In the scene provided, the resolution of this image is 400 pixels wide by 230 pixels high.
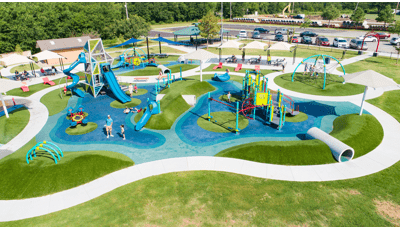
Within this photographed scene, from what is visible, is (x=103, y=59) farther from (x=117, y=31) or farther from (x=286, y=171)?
(x=117, y=31)

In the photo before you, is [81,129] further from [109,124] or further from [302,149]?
[302,149]

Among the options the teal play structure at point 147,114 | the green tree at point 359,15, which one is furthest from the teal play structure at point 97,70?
the green tree at point 359,15

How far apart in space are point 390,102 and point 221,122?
57.8 ft

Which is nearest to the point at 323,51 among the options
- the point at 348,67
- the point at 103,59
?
the point at 348,67

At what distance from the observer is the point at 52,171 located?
1498 cm

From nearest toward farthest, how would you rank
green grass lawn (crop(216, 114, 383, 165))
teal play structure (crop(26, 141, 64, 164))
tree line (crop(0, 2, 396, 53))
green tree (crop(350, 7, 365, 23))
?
teal play structure (crop(26, 141, 64, 164)) < green grass lawn (crop(216, 114, 383, 165)) < tree line (crop(0, 2, 396, 53)) < green tree (crop(350, 7, 365, 23))

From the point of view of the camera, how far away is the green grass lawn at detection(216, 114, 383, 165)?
53.9 feet

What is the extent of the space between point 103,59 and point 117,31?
42091mm

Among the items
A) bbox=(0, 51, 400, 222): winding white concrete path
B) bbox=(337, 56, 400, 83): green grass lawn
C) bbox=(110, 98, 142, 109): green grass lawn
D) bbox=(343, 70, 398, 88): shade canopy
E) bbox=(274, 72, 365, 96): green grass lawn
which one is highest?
bbox=(343, 70, 398, 88): shade canopy

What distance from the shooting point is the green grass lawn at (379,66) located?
3472 centimetres

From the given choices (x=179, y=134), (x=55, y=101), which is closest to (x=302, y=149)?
(x=179, y=134)

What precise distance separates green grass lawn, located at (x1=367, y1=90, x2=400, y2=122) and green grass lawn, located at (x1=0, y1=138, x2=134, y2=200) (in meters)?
23.2

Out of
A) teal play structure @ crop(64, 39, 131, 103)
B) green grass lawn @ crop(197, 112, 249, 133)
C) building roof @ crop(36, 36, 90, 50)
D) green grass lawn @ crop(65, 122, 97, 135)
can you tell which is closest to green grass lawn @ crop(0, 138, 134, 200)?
green grass lawn @ crop(65, 122, 97, 135)

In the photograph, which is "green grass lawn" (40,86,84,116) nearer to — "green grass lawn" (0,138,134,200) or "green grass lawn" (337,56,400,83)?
"green grass lawn" (0,138,134,200)
